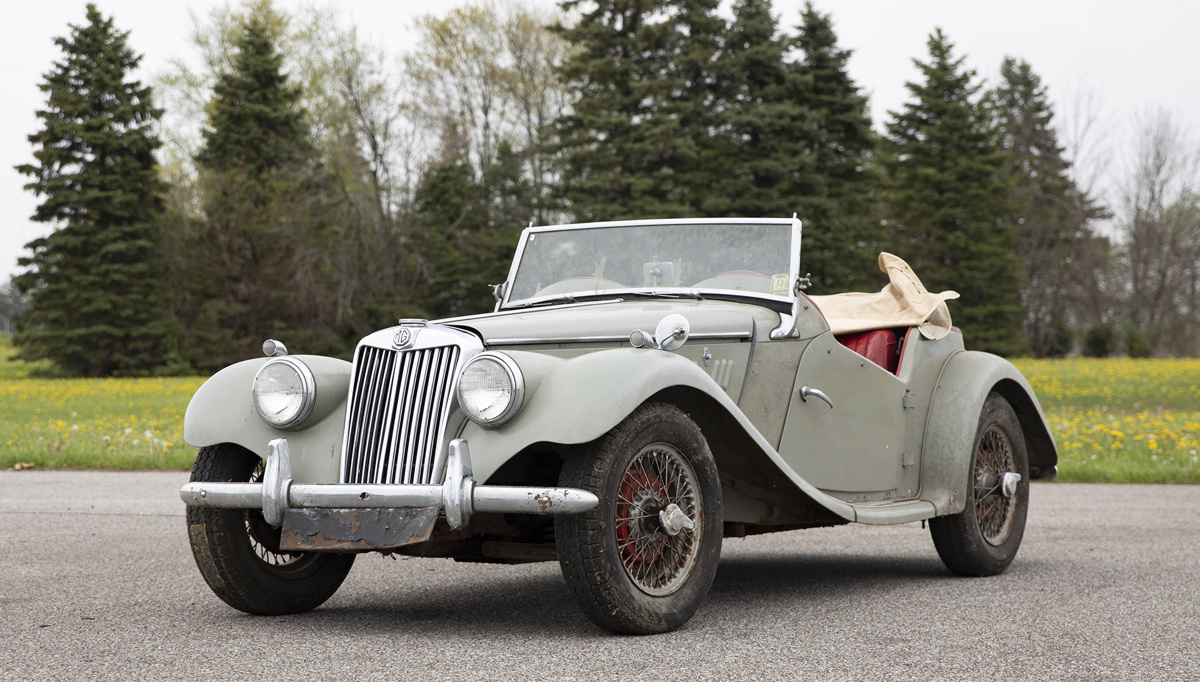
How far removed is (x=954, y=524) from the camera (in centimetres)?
605

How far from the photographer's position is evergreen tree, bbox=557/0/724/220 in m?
35.0

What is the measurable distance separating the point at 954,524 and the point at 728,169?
3247 centimetres

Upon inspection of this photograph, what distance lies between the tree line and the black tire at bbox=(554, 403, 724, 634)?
31.5 m

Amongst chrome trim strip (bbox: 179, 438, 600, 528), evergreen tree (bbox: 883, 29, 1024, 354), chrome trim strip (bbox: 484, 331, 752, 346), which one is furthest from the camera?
evergreen tree (bbox: 883, 29, 1024, 354)

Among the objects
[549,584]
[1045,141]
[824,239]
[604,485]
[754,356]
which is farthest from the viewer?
[1045,141]

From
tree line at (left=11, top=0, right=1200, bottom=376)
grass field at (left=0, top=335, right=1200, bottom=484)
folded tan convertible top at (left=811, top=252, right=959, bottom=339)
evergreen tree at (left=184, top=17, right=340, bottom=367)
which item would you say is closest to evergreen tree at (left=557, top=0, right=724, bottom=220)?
tree line at (left=11, top=0, right=1200, bottom=376)

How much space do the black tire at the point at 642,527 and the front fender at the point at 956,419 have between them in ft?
6.55

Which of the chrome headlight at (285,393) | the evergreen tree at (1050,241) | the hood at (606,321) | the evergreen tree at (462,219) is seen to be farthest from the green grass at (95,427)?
the evergreen tree at (1050,241)

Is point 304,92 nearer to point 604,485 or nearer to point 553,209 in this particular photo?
point 553,209

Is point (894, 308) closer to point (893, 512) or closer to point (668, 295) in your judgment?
point (893, 512)

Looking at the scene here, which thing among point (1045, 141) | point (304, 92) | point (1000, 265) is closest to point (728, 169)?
point (1000, 265)


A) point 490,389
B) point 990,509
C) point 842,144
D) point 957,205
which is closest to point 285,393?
point 490,389

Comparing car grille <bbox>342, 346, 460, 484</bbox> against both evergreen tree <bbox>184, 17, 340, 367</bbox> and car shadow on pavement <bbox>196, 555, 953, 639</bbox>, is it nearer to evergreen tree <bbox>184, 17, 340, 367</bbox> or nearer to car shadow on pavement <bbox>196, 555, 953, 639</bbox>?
car shadow on pavement <bbox>196, 555, 953, 639</bbox>

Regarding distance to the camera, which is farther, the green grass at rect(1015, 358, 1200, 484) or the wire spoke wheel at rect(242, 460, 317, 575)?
the green grass at rect(1015, 358, 1200, 484)
